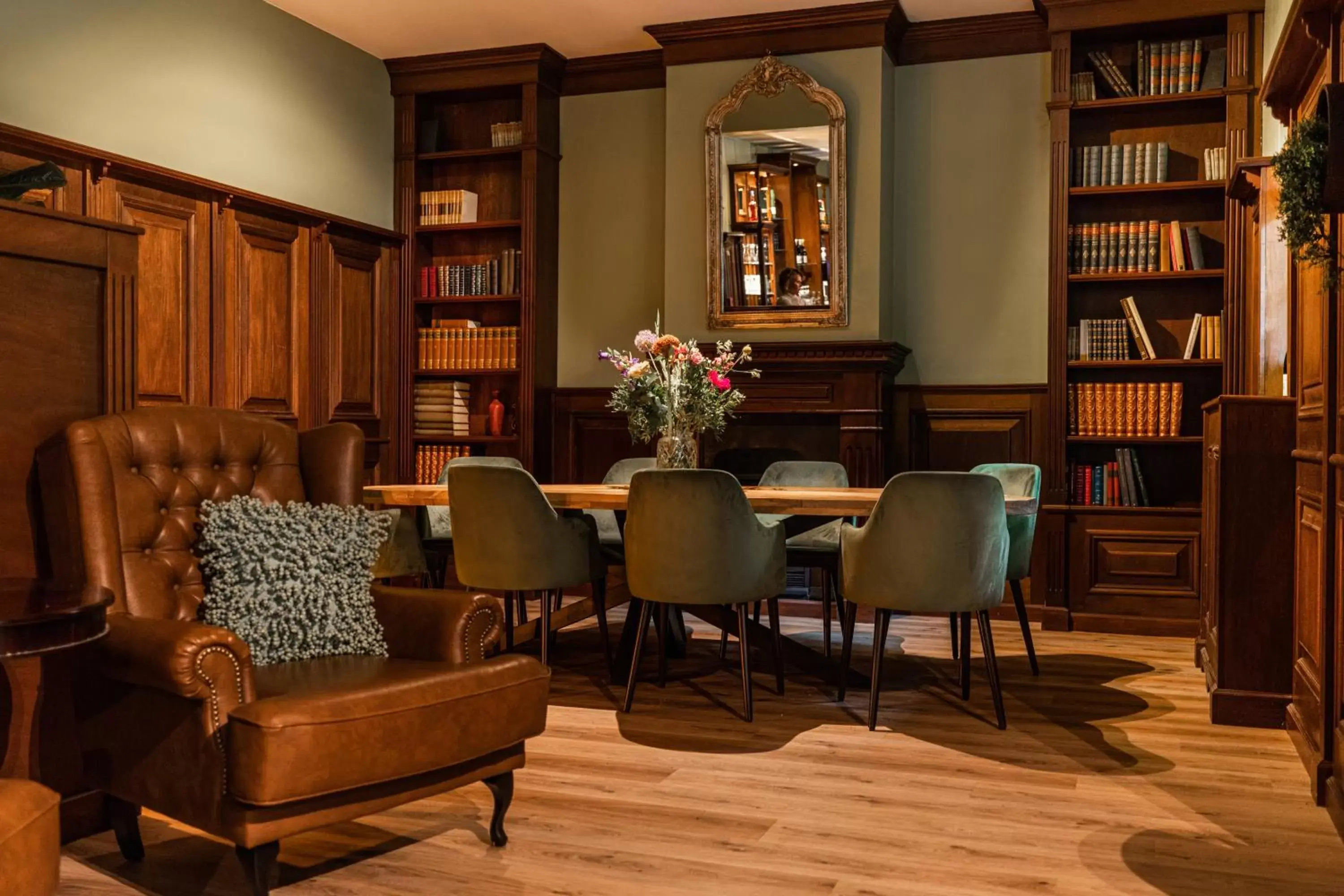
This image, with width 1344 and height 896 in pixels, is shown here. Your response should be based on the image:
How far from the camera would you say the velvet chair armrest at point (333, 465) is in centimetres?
331

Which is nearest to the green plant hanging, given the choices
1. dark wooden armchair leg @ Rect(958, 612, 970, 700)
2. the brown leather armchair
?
dark wooden armchair leg @ Rect(958, 612, 970, 700)

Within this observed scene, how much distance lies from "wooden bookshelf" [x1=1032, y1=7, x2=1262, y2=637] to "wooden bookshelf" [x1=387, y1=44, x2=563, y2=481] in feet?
9.16

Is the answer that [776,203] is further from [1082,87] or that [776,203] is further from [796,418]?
[1082,87]

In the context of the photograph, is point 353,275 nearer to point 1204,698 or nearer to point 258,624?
point 258,624

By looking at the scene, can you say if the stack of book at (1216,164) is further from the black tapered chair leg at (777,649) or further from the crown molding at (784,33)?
the black tapered chair leg at (777,649)

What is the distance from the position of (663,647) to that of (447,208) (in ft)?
12.1

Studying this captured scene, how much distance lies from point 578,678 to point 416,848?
1.87 meters

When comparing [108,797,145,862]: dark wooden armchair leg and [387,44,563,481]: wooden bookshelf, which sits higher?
[387,44,563,481]: wooden bookshelf

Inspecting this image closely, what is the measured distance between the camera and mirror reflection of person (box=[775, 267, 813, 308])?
6.34 meters

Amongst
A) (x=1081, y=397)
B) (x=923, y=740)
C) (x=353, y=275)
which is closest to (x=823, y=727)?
(x=923, y=740)

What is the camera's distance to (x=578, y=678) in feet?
15.3

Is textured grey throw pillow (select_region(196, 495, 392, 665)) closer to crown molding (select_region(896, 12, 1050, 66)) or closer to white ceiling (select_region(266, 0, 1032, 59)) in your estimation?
white ceiling (select_region(266, 0, 1032, 59))

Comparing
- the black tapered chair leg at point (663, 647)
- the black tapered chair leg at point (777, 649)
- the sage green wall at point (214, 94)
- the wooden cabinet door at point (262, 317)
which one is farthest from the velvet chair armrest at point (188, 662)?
the wooden cabinet door at point (262, 317)

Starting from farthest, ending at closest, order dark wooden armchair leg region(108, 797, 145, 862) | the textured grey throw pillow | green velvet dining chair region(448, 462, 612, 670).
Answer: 1. green velvet dining chair region(448, 462, 612, 670)
2. the textured grey throw pillow
3. dark wooden armchair leg region(108, 797, 145, 862)
